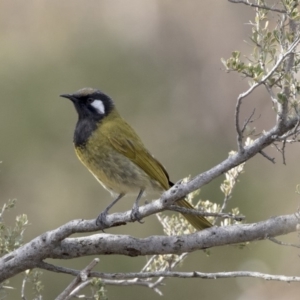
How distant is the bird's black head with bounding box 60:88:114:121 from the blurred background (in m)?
4.03

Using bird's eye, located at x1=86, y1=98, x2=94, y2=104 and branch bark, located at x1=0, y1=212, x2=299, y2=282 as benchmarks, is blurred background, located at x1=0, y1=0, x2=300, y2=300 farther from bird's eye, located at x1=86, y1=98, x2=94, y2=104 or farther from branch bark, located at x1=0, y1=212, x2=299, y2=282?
branch bark, located at x1=0, y1=212, x2=299, y2=282

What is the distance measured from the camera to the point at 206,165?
11.7 m

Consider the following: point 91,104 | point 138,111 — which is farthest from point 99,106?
point 138,111

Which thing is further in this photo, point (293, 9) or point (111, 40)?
point (111, 40)

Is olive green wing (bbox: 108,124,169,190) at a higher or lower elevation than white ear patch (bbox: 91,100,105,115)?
lower

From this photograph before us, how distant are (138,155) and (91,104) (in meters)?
0.52

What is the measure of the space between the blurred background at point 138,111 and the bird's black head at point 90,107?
4.03 meters

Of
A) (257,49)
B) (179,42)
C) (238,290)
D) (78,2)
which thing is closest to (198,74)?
(179,42)

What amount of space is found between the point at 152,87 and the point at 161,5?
8.88 feet

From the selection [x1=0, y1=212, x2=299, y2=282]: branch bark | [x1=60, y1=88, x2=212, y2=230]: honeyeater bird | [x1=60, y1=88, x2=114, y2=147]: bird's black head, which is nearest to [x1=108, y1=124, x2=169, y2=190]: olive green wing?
[x1=60, y1=88, x2=212, y2=230]: honeyeater bird

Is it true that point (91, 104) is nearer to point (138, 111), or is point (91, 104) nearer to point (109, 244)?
point (109, 244)

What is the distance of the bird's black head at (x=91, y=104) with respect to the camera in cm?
498

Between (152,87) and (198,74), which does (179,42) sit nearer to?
(198,74)

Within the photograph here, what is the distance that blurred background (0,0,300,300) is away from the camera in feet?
32.7
